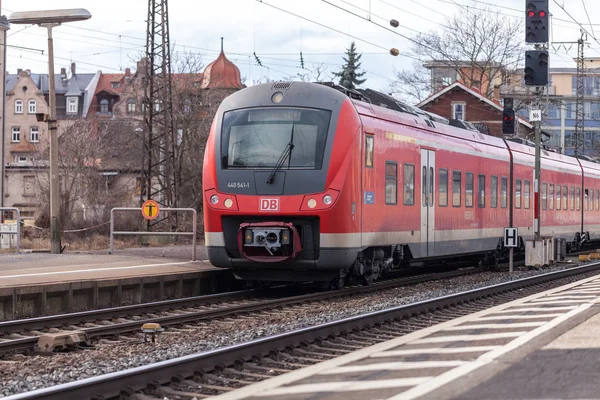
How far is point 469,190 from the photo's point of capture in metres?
21.9

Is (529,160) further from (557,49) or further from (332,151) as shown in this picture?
(557,49)

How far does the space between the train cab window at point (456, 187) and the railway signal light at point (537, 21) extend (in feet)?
12.2

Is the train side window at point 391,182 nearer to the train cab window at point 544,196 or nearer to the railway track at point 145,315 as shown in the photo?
the railway track at point 145,315

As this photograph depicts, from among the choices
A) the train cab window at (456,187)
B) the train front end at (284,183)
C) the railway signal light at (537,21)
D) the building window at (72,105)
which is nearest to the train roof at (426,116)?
the train cab window at (456,187)

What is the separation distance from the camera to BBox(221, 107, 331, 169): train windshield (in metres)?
15.4

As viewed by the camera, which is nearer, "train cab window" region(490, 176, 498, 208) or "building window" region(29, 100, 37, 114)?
"train cab window" region(490, 176, 498, 208)

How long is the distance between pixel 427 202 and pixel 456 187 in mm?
1990

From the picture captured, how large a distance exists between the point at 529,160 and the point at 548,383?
20729 mm

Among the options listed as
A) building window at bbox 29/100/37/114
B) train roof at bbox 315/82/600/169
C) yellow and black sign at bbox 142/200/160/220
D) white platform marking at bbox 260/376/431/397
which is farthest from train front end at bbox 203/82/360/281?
building window at bbox 29/100/37/114

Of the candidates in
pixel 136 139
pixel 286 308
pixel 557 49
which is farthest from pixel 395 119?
pixel 136 139

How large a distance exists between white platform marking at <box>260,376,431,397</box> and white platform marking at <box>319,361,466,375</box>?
0.53 metres

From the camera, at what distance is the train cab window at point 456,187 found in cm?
2086

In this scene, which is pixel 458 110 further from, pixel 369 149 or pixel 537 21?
pixel 369 149

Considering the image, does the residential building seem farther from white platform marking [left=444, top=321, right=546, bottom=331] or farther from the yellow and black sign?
white platform marking [left=444, top=321, right=546, bottom=331]
